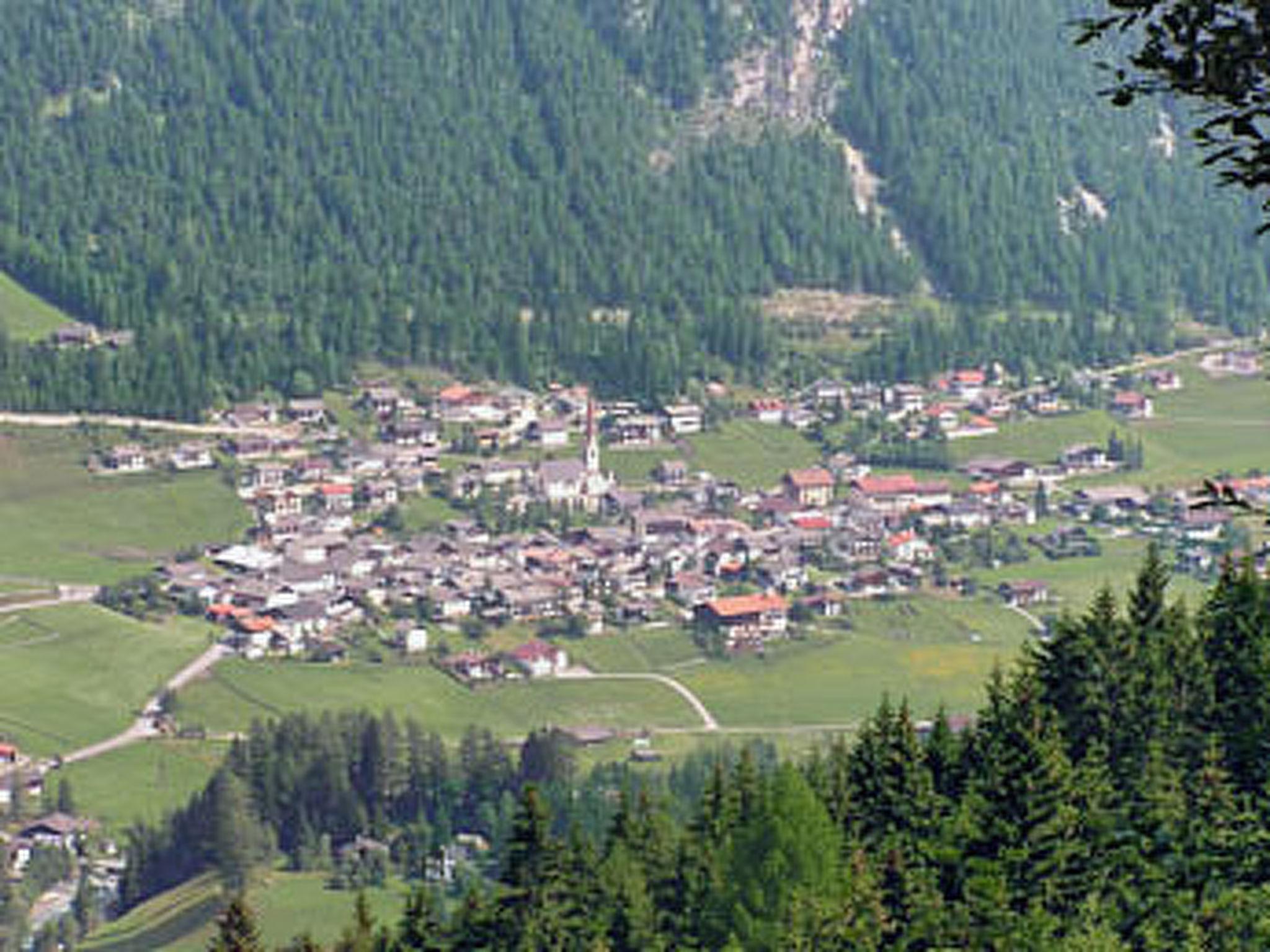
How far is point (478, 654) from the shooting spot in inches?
6216

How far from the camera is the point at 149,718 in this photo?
141875mm

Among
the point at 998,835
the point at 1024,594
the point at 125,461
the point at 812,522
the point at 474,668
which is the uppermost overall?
the point at 998,835

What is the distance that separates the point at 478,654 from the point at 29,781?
35870mm

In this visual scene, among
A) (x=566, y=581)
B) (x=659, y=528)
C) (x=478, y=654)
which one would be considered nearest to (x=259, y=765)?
(x=478, y=654)

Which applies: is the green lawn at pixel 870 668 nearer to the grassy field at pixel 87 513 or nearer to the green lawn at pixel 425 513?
the green lawn at pixel 425 513

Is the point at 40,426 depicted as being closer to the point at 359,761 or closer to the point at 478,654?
the point at 478,654

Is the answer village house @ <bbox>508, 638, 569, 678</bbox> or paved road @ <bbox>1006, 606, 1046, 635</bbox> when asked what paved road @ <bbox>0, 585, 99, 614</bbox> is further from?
paved road @ <bbox>1006, 606, 1046, 635</bbox>

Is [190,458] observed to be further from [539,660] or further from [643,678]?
[643,678]

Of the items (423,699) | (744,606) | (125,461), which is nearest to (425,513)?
(125,461)

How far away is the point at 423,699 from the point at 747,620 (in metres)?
27.1

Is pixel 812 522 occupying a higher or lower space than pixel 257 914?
higher

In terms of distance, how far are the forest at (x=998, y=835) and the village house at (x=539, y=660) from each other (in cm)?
8092

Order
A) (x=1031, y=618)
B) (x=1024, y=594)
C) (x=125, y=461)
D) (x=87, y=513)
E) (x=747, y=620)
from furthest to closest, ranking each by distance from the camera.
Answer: (x=125, y=461) < (x=87, y=513) < (x=1024, y=594) < (x=1031, y=618) < (x=747, y=620)

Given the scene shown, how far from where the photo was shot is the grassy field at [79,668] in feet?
458
